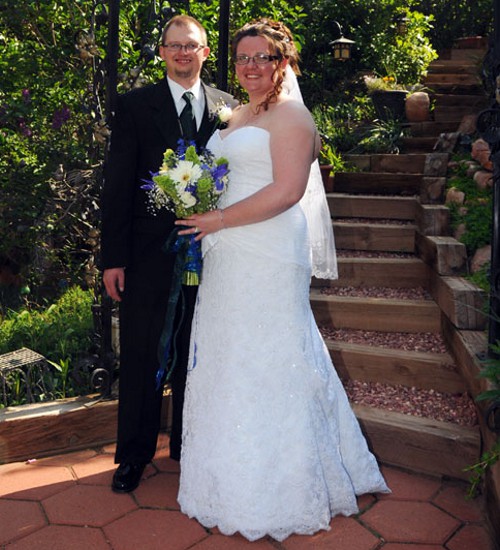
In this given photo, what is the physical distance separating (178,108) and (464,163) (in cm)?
387

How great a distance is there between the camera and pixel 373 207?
258 inches

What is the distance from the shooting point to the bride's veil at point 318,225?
3.63 metres

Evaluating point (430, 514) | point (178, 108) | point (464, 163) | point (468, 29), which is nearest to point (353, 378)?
point (430, 514)

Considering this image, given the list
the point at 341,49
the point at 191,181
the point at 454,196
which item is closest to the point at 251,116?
the point at 191,181

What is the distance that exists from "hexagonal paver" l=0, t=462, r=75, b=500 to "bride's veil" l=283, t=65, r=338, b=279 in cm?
185

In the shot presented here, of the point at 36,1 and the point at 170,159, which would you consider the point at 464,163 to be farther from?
the point at 36,1

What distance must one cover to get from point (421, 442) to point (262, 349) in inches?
48.2

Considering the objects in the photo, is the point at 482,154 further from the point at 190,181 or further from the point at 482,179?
the point at 190,181

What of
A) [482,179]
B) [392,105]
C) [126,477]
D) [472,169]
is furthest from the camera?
[392,105]

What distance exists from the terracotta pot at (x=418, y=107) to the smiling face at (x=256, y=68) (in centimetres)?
610

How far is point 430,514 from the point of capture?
3.37 meters

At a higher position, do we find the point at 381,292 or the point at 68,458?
the point at 381,292

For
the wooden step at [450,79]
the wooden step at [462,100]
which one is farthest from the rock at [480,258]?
the wooden step at [450,79]

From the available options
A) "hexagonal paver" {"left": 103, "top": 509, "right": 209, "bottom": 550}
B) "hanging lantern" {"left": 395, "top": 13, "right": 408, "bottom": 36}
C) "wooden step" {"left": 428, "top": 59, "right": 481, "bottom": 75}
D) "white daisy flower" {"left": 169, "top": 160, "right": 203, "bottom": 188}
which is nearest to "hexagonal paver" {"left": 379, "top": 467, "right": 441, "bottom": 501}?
"hexagonal paver" {"left": 103, "top": 509, "right": 209, "bottom": 550}
